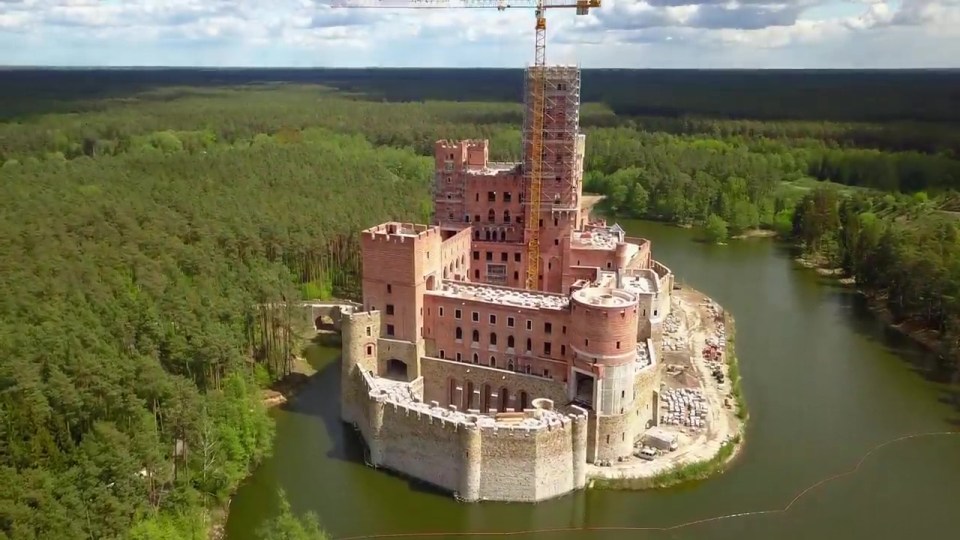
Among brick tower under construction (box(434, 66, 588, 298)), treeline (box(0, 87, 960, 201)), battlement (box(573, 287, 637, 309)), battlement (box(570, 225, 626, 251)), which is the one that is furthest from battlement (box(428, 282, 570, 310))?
treeline (box(0, 87, 960, 201))

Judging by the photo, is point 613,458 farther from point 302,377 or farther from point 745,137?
point 745,137

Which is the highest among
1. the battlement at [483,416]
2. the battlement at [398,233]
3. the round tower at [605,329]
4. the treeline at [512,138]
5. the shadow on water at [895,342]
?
the treeline at [512,138]

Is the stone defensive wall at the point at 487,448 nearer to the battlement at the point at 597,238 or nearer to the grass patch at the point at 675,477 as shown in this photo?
the grass patch at the point at 675,477

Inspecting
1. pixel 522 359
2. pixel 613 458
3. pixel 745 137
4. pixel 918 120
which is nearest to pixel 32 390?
pixel 522 359

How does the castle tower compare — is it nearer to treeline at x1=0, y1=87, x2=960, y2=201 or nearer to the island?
the island

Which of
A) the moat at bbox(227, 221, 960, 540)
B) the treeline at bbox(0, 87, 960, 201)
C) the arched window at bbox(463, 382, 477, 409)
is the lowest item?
the moat at bbox(227, 221, 960, 540)

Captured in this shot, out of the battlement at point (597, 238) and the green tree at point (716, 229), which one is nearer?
the battlement at point (597, 238)

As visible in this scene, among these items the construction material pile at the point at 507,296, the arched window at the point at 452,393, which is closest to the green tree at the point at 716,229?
the construction material pile at the point at 507,296
